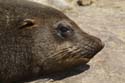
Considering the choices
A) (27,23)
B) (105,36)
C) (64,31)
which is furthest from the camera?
(105,36)

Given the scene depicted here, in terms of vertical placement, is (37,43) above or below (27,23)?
below

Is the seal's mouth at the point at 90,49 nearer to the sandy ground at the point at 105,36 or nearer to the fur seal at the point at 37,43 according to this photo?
the fur seal at the point at 37,43

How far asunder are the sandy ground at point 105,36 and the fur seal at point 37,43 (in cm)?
31

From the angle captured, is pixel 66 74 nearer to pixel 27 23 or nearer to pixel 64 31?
pixel 64 31

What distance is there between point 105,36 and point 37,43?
85.7 inches

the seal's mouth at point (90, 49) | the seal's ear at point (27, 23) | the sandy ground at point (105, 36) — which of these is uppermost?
the seal's ear at point (27, 23)

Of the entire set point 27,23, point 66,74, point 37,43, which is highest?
point 27,23

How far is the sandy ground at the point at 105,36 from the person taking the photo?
7175mm

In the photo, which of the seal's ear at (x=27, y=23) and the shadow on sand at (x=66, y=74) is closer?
the seal's ear at (x=27, y=23)

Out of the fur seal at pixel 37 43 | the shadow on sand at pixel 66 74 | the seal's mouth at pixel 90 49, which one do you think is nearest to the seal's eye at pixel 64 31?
the fur seal at pixel 37 43

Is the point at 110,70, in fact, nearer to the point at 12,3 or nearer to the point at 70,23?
the point at 70,23

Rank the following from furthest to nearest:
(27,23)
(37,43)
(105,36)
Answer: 1. (105,36)
2. (27,23)
3. (37,43)

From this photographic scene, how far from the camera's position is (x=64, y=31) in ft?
23.4

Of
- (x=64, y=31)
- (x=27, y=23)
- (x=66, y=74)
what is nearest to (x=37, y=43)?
(x=27, y=23)
